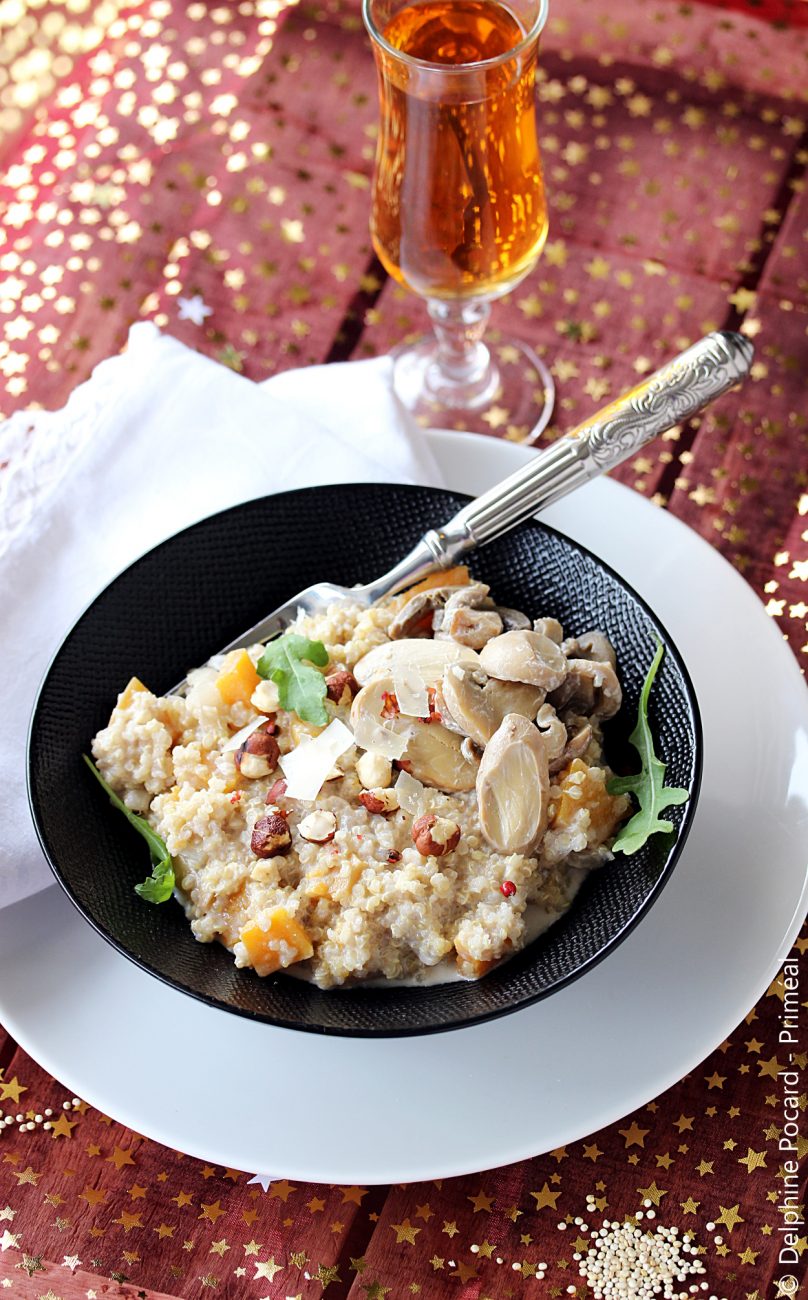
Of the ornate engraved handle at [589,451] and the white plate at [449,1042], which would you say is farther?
the ornate engraved handle at [589,451]

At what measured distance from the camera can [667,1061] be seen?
6.46 feet

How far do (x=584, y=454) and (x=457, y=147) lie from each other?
66 cm

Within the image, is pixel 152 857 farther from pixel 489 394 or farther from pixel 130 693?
pixel 489 394

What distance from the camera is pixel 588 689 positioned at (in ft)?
6.97

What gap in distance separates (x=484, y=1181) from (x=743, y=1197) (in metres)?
0.41

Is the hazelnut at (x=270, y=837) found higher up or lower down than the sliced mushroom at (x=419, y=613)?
lower down

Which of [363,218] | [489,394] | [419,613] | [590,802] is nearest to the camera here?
[590,802]

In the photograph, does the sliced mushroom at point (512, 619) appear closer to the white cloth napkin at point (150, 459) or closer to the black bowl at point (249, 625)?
the black bowl at point (249, 625)

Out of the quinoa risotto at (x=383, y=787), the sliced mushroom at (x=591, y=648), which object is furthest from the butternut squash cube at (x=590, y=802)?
the sliced mushroom at (x=591, y=648)

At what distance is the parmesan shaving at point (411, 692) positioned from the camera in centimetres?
205

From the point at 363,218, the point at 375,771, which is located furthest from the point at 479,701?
the point at 363,218

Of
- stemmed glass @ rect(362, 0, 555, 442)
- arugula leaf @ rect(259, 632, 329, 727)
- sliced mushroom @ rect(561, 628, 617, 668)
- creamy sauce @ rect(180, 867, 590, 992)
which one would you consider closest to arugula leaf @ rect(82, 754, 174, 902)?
creamy sauce @ rect(180, 867, 590, 992)

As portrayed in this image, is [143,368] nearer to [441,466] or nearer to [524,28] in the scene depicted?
[441,466]

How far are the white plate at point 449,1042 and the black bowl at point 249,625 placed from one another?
14 cm
